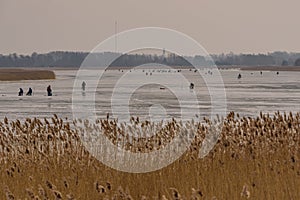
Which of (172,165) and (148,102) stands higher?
(148,102)

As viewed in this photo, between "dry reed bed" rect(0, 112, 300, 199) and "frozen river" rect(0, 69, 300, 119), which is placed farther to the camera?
"frozen river" rect(0, 69, 300, 119)

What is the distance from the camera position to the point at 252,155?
9000mm

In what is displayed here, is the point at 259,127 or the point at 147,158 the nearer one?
the point at 259,127

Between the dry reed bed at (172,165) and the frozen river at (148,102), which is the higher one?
the frozen river at (148,102)

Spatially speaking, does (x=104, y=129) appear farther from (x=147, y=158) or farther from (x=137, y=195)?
(x=137, y=195)

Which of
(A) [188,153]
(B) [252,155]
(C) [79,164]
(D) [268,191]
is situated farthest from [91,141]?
(D) [268,191]

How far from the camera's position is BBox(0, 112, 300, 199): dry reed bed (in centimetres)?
799

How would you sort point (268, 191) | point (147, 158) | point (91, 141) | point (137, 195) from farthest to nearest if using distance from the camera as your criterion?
1. point (91, 141)
2. point (147, 158)
3. point (137, 195)
4. point (268, 191)

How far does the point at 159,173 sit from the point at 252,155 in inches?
51.3

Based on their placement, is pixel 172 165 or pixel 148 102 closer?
pixel 172 165

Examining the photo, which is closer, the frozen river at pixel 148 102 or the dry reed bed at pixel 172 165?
the dry reed bed at pixel 172 165

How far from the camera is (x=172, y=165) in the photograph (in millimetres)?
9281

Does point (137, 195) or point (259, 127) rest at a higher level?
point (259, 127)

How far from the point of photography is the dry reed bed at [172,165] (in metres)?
7.99
